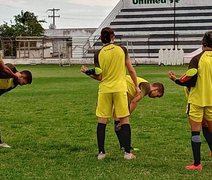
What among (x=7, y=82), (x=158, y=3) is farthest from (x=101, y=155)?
(x=158, y=3)

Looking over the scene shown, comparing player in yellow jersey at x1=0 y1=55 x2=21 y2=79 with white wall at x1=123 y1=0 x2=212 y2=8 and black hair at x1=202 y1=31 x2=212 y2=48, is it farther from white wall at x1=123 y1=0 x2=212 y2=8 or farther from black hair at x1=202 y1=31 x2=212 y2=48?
white wall at x1=123 y1=0 x2=212 y2=8

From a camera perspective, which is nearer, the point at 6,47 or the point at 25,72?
the point at 25,72

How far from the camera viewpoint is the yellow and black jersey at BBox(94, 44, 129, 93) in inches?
260

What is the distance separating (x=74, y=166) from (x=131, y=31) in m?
48.9

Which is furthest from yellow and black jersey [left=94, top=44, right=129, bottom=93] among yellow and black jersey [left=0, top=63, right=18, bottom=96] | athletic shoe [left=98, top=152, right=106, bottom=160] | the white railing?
the white railing

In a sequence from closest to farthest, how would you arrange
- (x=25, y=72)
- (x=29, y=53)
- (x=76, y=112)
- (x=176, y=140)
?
(x=25, y=72) < (x=176, y=140) < (x=76, y=112) < (x=29, y=53)

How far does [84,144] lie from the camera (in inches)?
314

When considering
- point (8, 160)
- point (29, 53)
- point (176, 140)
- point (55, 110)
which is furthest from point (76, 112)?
point (29, 53)

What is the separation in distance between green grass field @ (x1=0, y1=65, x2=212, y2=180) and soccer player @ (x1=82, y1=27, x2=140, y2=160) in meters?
0.47

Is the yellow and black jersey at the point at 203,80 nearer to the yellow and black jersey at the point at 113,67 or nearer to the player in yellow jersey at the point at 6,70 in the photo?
the yellow and black jersey at the point at 113,67

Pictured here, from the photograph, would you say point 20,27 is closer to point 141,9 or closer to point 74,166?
point 141,9

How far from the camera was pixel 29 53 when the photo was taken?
51688 mm

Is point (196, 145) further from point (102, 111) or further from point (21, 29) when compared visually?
point (21, 29)

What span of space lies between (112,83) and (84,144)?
1739 millimetres
